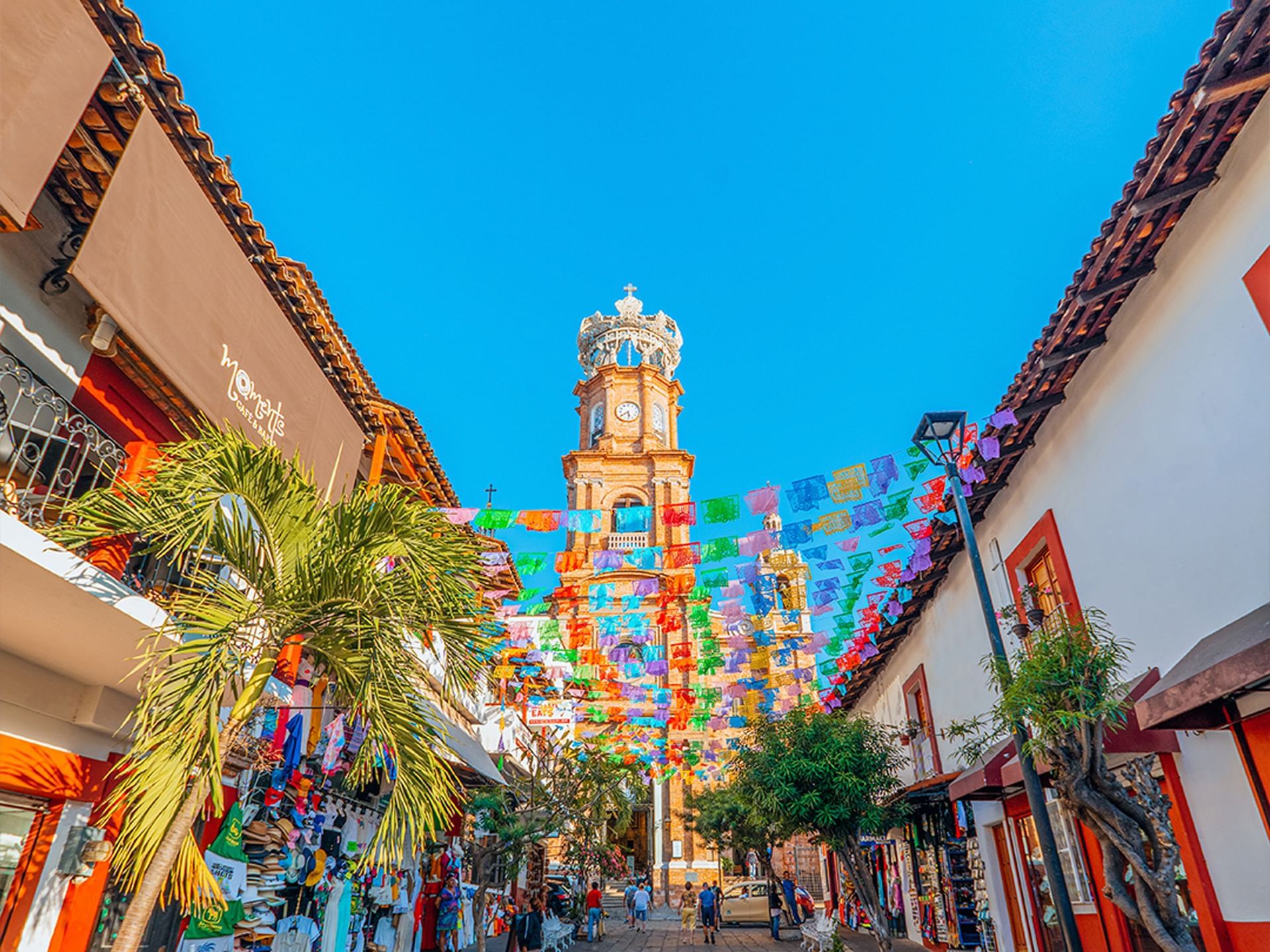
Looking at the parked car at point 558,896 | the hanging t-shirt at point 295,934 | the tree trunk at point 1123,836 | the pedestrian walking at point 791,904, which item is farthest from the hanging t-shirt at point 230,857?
the pedestrian walking at point 791,904

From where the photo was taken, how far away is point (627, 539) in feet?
128

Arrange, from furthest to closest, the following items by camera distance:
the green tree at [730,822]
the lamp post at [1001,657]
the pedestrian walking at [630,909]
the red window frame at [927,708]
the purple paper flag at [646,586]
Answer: the purple paper flag at [646,586] < the pedestrian walking at [630,909] < the green tree at [730,822] < the red window frame at [927,708] < the lamp post at [1001,657]

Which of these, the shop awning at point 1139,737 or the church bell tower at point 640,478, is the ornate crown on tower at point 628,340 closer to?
the church bell tower at point 640,478

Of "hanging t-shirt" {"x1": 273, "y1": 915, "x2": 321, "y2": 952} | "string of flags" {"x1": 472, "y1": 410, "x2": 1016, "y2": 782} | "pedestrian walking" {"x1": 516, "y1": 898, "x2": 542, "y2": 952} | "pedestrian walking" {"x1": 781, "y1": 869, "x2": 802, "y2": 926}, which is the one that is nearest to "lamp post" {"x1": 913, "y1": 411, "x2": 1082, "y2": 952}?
"string of flags" {"x1": 472, "y1": 410, "x2": 1016, "y2": 782}

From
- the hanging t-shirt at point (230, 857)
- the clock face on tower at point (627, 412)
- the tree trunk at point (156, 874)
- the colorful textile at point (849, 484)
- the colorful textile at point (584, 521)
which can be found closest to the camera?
the tree trunk at point (156, 874)

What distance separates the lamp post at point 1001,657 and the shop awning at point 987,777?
6.86ft

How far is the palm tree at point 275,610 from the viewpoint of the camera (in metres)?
4.50

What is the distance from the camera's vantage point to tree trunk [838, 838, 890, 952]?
36.9ft

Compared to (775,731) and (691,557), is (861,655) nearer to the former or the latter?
(775,731)

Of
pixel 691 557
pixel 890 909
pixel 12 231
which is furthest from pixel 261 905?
pixel 890 909

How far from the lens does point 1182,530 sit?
678cm

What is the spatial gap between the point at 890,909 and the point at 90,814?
1860cm

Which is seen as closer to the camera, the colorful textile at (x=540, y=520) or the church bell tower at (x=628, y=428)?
the colorful textile at (x=540, y=520)

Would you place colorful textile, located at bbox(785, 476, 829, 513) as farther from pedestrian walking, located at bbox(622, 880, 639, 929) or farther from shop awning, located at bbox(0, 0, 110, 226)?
pedestrian walking, located at bbox(622, 880, 639, 929)
